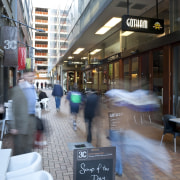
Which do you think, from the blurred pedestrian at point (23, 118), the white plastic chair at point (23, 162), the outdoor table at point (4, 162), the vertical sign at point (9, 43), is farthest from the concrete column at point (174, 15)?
the vertical sign at point (9, 43)

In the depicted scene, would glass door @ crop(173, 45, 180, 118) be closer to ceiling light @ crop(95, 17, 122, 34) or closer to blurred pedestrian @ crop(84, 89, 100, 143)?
ceiling light @ crop(95, 17, 122, 34)

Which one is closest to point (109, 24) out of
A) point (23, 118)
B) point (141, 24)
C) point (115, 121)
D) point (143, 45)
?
point (143, 45)

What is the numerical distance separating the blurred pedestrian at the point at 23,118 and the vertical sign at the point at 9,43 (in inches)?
296

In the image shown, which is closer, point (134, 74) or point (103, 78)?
point (134, 74)

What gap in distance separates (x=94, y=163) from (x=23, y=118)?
→ 146 centimetres

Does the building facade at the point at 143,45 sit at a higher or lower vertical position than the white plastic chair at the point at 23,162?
higher

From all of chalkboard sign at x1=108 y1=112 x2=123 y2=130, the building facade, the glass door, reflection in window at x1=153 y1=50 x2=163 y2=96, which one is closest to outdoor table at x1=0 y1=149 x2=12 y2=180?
chalkboard sign at x1=108 y1=112 x2=123 y2=130

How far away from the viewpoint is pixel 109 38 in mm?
14109

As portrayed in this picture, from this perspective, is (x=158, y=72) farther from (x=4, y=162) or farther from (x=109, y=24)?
(x=4, y=162)

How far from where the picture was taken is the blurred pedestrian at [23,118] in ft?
11.4

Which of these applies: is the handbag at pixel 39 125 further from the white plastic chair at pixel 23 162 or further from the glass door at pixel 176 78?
the glass door at pixel 176 78

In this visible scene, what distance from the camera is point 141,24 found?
7.03m

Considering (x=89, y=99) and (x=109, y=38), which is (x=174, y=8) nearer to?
(x=89, y=99)

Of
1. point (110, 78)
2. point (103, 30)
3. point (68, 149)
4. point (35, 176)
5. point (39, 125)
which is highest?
point (103, 30)
